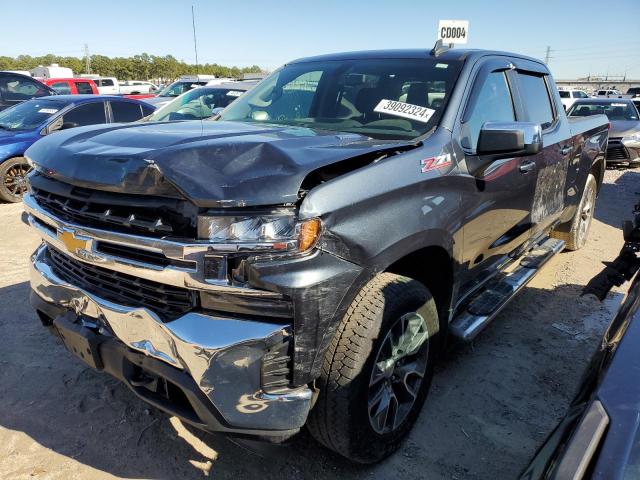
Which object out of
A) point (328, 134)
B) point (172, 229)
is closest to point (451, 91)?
point (328, 134)

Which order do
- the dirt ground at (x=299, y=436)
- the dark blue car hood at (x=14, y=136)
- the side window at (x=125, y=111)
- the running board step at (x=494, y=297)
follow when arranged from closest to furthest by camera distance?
the dirt ground at (x=299, y=436) < the running board step at (x=494, y=297) < the dark blue car hood at (x=14, y=136) < the side window at (x=125, y=111)

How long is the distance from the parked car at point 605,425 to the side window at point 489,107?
1.36 m

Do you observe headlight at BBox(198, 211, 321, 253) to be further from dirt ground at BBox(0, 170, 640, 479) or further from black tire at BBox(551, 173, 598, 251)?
black tire at BBox(551, 173, 598, 251)

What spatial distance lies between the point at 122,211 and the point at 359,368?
3.71ft

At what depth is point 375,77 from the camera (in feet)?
10.5

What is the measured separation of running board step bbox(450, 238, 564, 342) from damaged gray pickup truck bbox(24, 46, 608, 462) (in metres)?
0.02

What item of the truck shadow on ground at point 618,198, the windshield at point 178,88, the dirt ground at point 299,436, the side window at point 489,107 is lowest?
the truck shadow on ground at point 618,198

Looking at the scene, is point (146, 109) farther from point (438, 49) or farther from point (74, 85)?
point (74, 85)

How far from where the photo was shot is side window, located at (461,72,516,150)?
282 cm

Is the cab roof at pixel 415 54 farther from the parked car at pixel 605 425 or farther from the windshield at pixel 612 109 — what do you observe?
the windshield at pixel 612 109

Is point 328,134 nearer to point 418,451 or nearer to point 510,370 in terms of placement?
point 418,451

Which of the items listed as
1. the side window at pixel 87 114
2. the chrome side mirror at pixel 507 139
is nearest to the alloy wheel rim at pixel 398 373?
the chrome side mirror at pixel 507 139

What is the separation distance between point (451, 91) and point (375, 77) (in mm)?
548

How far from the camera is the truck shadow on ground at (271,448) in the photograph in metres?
2.42
